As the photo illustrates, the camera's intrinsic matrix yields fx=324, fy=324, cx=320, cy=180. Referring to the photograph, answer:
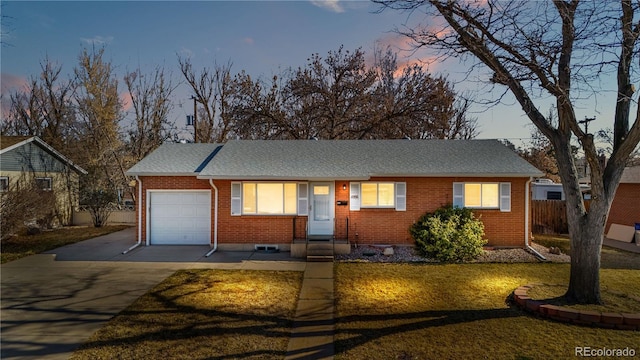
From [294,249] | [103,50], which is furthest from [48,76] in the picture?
[294,249]

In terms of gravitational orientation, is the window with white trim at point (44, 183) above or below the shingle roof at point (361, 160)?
below

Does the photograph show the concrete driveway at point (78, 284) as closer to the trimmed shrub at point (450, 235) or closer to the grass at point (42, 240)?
the grass at point (42, 240)

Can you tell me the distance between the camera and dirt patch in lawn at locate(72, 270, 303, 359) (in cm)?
490

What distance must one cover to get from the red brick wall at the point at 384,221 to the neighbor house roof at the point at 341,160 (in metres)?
0.49

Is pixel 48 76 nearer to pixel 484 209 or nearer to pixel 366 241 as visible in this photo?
pixel 366 241

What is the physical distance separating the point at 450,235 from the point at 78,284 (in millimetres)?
10869

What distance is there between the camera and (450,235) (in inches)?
428

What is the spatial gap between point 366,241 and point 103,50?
23.9m

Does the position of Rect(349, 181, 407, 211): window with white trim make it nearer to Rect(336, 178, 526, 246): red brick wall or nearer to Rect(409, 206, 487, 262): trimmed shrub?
Rect(336, 178, 526, 246): red brick wall

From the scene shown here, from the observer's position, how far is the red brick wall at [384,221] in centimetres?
1228

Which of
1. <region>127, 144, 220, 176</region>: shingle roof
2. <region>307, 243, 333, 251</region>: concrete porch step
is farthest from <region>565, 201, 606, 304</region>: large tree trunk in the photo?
<region>127, 144, 220, 176</region>: shingle roof

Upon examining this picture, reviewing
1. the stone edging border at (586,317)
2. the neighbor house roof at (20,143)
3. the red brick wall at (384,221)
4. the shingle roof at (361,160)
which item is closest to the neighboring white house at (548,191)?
the shingle roof at (361,160)

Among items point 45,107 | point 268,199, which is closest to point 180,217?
point 268,199

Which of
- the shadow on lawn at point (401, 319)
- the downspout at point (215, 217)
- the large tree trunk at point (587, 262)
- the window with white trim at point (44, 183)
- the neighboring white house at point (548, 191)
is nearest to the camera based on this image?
the shadow on lawn at point (401, 319)
